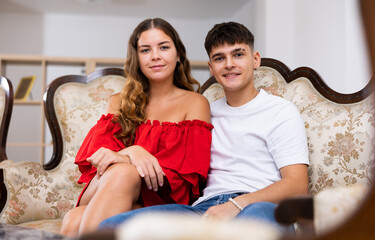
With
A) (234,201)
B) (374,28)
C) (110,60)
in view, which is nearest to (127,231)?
(374,28)

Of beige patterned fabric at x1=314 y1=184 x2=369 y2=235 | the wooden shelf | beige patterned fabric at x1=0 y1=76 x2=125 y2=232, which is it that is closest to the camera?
beige patterned fabric at x1=314 y1=184 x2=369 y2=235

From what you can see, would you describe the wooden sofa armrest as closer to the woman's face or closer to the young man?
the young man

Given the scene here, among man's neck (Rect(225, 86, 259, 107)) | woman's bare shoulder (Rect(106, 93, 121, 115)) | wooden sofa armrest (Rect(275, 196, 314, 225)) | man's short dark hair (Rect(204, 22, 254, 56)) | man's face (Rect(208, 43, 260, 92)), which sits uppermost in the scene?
man's short dark hair (Rect(204, 22, 254, 56))

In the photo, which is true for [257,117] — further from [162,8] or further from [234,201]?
[162,8]

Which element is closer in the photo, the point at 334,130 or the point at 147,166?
the point at 147,166

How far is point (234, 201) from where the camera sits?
1.34 m

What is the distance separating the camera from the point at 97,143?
1634mm

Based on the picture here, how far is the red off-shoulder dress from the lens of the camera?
1557mm

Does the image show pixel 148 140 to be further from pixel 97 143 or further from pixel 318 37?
pixel 318 37

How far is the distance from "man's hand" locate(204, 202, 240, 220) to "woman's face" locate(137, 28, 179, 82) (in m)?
0.67

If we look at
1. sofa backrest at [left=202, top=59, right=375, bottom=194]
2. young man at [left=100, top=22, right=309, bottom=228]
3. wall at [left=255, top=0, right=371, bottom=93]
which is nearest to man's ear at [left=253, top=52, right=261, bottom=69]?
young man at [left=100, top=22, right=309, bottom=228]

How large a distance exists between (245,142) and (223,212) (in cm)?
36

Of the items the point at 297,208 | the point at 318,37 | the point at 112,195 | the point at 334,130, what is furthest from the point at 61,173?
the point at 318,37

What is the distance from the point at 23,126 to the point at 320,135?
439 cm
